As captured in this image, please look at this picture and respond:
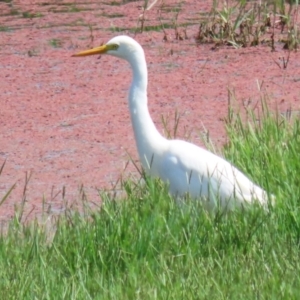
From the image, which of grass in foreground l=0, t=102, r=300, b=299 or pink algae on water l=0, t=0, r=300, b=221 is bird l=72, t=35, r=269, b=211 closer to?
grass in foreground l=0, t=102, r=300, b=299

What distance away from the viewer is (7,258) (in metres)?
4.20

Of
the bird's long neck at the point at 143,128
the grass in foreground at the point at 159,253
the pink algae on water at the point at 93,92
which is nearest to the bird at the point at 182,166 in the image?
the bird's long neck at the point at 143,128

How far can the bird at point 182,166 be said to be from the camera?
4.77 metres

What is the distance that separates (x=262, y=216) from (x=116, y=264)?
646 mm

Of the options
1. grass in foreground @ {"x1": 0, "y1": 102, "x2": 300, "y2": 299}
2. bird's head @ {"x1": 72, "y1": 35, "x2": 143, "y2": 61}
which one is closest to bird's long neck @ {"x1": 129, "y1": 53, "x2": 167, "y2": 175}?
bird's head @ {"x1": 72, "y1": 35, "x2": 143, "y2": 61}

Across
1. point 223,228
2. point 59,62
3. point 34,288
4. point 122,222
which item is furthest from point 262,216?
point 59,62

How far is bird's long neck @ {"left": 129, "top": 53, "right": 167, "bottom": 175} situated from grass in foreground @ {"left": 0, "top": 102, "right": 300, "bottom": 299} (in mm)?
506

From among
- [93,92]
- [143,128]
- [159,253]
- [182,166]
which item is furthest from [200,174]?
[93,92]

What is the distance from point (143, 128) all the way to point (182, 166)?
32cm

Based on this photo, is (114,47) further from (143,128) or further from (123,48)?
(143,128)

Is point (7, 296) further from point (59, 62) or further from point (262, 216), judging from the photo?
point (59, 62)

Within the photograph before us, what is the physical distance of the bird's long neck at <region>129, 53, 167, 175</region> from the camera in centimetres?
527

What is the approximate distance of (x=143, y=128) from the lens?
17.4ft

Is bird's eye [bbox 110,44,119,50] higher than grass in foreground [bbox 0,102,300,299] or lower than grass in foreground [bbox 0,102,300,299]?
higher
